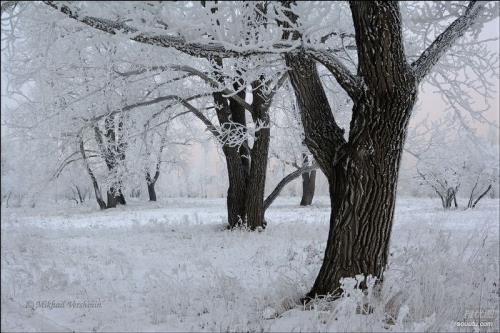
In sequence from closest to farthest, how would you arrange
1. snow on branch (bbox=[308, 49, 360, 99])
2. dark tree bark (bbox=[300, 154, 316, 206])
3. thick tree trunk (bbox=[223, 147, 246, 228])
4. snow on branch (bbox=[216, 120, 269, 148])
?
snow on branch (bbox=[308, 49, 360, 99]) → snow on branch (bbox=[216, 120, 269, 148]) → thick tree trunk (bbox=[223, 147, 246, 228]) → dark tree bark (bbox=[300, 154, 316, 206])

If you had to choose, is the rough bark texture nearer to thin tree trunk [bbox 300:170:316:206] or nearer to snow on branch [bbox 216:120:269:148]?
snow on branch [bbox 216:120:269:148]

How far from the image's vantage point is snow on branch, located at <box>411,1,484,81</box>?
3.83 metres

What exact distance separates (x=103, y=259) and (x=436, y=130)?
10480mm

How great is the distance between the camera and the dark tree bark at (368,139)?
140 inches

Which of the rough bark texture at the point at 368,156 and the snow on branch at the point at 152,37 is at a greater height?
the snow on branch at the point at 152,37

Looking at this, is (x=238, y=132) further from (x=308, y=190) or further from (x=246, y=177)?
(x=308, y=190)

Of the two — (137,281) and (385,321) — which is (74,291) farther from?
(385,321)

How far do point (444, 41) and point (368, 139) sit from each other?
1.34 m

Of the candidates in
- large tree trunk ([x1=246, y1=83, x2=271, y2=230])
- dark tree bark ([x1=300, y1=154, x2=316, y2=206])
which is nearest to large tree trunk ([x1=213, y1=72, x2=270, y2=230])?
large tree trunk ([x1=246, y1=83, x2=271, y2=230])

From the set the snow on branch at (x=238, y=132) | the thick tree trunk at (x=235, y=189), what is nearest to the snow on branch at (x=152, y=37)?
the snow on branch at (x=238, y=132)

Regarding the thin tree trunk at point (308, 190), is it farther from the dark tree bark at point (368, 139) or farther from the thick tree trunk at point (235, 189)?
the dark tree bark at point (368, 139)

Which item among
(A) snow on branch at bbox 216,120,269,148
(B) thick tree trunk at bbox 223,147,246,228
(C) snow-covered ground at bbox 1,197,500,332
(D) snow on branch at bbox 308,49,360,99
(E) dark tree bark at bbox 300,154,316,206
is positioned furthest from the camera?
(E) dark tree bark at bbox 300,154,316,206

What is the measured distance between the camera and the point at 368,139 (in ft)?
12.2

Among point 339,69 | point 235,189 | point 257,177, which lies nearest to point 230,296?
point 339,69
